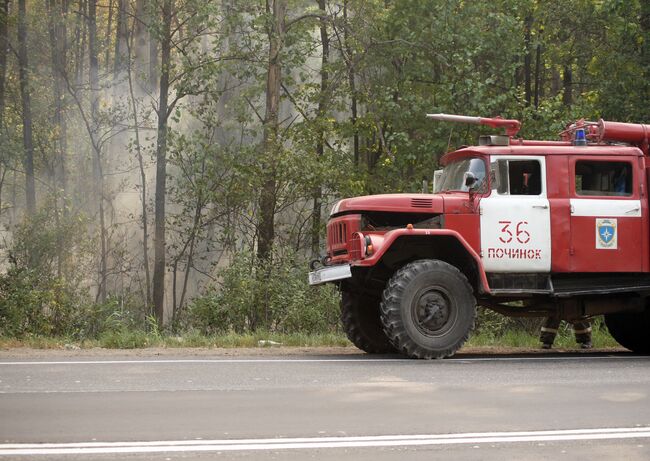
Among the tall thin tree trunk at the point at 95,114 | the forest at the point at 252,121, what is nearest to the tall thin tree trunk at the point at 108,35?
the tall thin tree trunk at the point at 95,114

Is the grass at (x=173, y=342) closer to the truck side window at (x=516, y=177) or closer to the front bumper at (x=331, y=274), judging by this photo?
the front bumper at (x=331, y=274)

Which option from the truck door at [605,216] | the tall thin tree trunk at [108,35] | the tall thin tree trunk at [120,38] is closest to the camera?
the truck door at [605,216]

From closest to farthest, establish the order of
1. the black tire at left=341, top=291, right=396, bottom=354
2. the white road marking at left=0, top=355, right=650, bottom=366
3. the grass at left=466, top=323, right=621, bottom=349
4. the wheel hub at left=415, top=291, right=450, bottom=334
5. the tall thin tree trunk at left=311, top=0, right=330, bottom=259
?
1. the white road marking at left=0, top=355, right=650, bottom=366
2. the wheel hub at left=415, top=291, right=450, bottom=334
3. the black tire at left=341, top=291, right=396, bottom=354
4. the grass at left=466, top=323, right=621, bottom=349
5. the tall thin tree trunk at left=311, top=0, right=330, bottom=259

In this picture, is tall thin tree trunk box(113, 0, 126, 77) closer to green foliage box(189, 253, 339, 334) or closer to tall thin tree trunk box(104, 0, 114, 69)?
tall thin tree trunk box(104, 0, 114, 69)

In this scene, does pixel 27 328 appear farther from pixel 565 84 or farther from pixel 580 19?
pixel 565 84

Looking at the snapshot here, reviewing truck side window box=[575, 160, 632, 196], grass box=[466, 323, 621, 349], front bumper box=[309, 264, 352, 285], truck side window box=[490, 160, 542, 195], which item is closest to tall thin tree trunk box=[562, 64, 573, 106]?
grass box=[466, 323, 621, 349]

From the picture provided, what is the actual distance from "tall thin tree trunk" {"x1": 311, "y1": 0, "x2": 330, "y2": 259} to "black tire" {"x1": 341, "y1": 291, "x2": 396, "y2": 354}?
10.4 metres

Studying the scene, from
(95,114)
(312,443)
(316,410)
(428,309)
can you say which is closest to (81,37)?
(95,114)

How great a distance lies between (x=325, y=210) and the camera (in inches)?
1112

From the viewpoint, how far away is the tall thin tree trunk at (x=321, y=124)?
27.2 meters

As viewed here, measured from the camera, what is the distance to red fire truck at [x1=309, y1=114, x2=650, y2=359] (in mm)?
13719

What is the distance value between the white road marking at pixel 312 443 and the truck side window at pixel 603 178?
751 centimetres

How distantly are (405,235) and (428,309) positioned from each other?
929 millimetres

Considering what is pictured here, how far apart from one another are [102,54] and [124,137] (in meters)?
5.37
